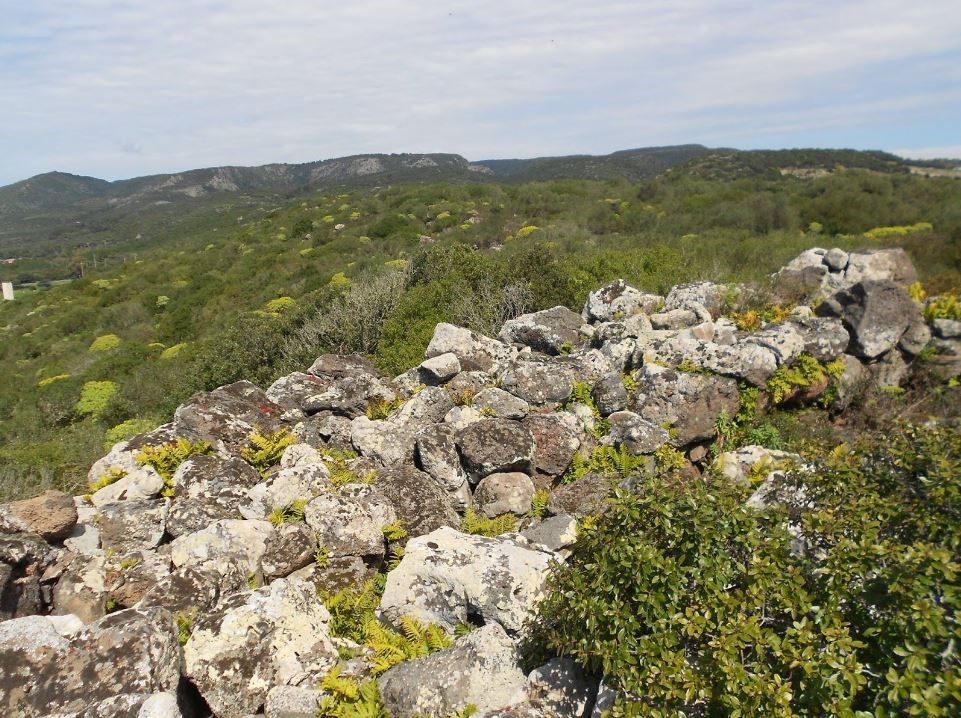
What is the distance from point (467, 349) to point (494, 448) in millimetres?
3505

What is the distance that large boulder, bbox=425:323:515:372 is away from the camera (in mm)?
11562

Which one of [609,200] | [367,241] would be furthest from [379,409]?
[609,200]

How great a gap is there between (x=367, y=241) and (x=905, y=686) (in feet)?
141

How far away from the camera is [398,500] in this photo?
825 cm

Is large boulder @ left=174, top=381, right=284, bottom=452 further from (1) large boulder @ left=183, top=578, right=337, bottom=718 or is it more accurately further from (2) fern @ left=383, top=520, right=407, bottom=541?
(1) large boulder @ left=183, top=578, right=337, bottom=718

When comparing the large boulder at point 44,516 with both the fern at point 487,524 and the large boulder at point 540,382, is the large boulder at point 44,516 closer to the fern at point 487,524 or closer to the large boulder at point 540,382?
the fern at point 487,524

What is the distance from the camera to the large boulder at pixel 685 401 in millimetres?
9469

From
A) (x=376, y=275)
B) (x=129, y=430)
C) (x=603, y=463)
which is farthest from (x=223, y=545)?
(x=376, y=275)

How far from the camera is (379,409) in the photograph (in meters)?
10.7

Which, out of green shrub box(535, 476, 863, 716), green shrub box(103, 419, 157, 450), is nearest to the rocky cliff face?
green shrub box(535, 476, 863, 716)

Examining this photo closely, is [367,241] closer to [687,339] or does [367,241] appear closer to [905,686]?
[687,339]

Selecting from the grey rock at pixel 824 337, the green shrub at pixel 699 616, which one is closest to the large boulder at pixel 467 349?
the grey rock at pixel 824 337

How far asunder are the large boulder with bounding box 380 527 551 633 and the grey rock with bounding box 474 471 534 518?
1.75m

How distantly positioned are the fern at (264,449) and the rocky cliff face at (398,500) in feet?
0.13
